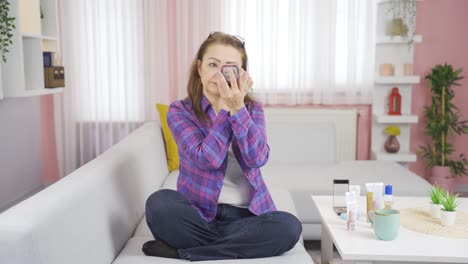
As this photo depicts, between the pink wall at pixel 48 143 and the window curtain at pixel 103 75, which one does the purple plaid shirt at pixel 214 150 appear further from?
the pink wall at pixel 48 143

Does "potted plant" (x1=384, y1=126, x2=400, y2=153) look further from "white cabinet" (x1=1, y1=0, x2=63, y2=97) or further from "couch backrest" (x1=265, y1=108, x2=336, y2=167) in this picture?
"white cabinet" (x1=1, y1=0, x2=63, y2=97)

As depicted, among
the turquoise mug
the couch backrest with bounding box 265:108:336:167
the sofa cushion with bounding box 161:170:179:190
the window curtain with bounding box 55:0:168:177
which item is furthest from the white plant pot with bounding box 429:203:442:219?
the window curtain with bounding box 55:0:168:177

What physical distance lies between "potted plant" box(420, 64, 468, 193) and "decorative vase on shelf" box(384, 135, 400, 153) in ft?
0.77

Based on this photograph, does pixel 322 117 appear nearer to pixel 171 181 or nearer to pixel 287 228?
pixel 171 181

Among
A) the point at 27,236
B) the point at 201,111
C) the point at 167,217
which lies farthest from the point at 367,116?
the point at 27,236

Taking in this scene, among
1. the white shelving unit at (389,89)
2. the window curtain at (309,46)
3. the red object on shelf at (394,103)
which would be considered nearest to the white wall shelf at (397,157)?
the white shelving unit at (389,89)

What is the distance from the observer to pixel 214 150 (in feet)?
5.87

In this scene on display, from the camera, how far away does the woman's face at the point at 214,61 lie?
191 cm

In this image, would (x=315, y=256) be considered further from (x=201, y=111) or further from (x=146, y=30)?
(x=146, y=30)

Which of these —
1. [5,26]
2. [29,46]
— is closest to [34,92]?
[29,46]

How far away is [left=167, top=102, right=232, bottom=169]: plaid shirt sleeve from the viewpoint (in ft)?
5.88

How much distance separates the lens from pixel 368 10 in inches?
157

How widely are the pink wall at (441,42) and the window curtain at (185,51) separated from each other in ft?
1.41

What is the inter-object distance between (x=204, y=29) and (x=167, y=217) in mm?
2474
